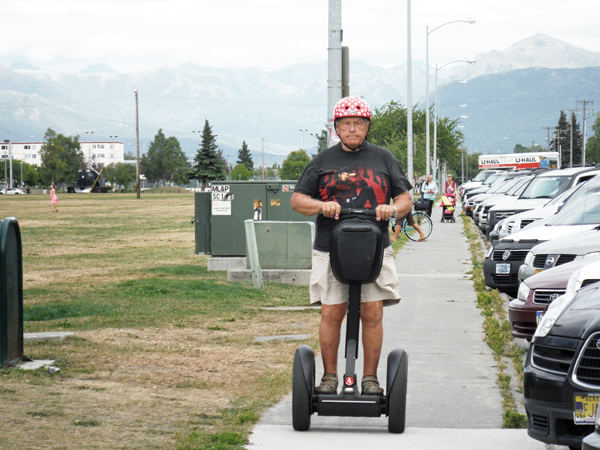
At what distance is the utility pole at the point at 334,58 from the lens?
11312 mm

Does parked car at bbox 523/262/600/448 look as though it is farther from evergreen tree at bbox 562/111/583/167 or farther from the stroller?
evergreen tree at bbox 562/111/583/167

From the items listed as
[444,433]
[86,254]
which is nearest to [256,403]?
[444,433]

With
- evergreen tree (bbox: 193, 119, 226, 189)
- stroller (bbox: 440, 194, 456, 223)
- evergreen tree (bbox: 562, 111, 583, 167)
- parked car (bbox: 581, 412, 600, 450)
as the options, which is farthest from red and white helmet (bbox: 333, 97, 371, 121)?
evergreen tree (bbox: 562, 111, 583, 167)

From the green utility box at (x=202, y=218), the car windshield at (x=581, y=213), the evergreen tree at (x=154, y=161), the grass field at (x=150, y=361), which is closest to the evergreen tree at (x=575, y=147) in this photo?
the evergreen tree at (x=154, y=161)

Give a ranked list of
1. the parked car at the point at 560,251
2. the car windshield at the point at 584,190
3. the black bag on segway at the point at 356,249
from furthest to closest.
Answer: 1. the car windshield at the point at 584,190
2. the parked car at the point at 560,251
3. the black bag on segway at the point at 356,249

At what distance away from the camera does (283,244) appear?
13289 mm

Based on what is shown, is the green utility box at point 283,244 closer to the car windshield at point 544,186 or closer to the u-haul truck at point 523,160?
the car windshield at point 544,186

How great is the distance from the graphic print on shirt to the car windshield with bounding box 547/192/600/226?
6620 millimetres

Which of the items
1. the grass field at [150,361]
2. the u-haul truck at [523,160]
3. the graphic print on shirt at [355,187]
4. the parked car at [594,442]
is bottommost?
the grass field at [150,361]

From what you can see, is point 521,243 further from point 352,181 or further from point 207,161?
point 207,161

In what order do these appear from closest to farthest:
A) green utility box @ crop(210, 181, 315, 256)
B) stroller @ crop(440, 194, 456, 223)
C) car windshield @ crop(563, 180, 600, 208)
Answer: car windshield @ crop(563, 180, 600, 208), green utility box @ crop(210, 181, 315, 256), stroller @ crop(440, 194, 456, 223)

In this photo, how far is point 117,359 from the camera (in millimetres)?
7566

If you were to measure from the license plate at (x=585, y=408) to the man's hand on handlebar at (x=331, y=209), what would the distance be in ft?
5.41

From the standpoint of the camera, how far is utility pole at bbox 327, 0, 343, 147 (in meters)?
11.3
